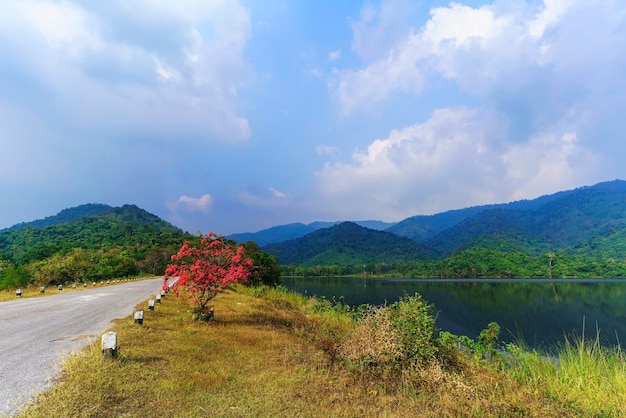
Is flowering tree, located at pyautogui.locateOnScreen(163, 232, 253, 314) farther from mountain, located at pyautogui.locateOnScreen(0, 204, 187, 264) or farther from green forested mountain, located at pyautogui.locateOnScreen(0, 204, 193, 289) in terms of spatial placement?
mountain, located at pyautogui.locateOnScreen(0, 204, 187, 264)

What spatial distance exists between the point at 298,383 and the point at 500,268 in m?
141

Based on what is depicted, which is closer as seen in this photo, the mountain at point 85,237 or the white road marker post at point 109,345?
the white road marker post at point 109,345

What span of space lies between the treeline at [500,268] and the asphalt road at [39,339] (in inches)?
5288

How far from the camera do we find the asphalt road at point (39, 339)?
228 inches

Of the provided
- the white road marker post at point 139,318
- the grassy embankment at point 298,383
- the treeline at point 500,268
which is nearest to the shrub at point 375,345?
the grassy embankment at point 298,383

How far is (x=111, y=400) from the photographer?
217 inches

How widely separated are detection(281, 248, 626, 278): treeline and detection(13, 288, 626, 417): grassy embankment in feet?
434

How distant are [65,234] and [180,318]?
325 ft

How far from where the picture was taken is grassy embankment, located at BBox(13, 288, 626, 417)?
223 inches

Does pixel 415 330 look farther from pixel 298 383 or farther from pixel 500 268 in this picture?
pixel 500 268

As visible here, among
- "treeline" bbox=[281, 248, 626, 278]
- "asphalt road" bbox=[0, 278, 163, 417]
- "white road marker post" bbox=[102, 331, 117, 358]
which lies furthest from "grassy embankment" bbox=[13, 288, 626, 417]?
"treeline" bbox=[281, 248, 626, 278]

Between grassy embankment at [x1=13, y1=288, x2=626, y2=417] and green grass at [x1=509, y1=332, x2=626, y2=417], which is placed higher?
grassy embankment at [x1=13, y1=288, x2=626, y2=417]

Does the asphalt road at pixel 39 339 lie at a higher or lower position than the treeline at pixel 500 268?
higher

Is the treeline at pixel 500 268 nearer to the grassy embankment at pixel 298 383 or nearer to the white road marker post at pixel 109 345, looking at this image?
the grassy embankment at pixel 298 383
